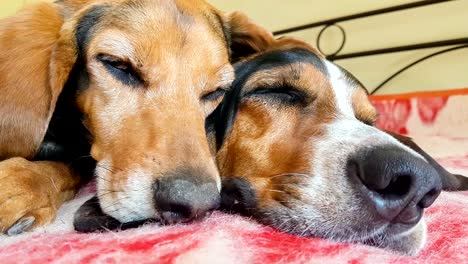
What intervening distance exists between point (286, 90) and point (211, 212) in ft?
1.62

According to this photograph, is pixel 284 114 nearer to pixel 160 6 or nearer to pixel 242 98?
pixel 242 98

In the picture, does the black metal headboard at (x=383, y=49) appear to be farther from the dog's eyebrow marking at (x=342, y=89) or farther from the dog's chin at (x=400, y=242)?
the dog's chin at (x=400, y=242)

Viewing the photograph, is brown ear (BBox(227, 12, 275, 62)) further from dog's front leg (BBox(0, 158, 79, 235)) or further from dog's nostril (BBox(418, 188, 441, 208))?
dog's nostril (BBox(418, 188, 441, 208))

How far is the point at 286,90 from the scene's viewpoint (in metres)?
1.40

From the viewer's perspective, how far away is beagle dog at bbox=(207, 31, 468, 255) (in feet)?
3.26

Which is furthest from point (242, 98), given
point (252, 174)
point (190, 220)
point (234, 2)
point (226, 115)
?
point (234, 2)

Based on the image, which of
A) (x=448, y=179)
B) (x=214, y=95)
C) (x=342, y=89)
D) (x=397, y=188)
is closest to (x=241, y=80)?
(x=214, y=95)

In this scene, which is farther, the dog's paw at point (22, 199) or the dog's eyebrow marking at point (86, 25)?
the dog's eyebrow marking at point (86, 25)

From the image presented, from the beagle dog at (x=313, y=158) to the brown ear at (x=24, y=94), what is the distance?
45 cm

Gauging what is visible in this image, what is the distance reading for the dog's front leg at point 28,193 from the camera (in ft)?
3.37

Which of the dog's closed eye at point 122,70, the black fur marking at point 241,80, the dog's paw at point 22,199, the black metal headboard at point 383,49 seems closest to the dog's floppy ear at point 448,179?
the black fur marking at point 241,80

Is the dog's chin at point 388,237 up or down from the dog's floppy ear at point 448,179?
up

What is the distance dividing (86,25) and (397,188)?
943 millimetres

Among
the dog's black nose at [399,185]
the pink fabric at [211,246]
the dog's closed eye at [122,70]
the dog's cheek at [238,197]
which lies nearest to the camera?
the pink fabric at [211,246]
